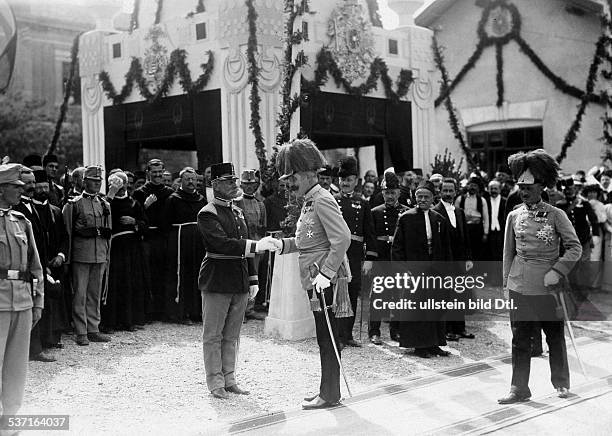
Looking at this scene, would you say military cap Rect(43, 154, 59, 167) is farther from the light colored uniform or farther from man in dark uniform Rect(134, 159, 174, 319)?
the light colored uniform

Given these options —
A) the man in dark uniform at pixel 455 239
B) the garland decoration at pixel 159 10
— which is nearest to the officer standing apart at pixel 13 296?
the man in dark uniform at pixel 455 239

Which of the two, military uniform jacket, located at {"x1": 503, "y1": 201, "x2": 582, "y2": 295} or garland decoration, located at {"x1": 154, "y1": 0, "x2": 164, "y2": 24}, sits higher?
garland decoration, located at {"x1": 154, "y1": 0, "x2": 164, "y2": 24}

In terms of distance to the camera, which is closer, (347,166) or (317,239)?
(317,239)

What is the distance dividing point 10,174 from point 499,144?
1585 centimetres

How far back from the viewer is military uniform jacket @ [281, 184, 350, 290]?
550cm

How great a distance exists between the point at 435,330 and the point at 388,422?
102 inches

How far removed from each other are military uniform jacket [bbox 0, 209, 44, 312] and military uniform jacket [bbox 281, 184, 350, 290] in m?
1.98

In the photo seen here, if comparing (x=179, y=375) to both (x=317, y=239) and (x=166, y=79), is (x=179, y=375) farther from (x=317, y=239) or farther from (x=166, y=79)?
(x=166, y=79)

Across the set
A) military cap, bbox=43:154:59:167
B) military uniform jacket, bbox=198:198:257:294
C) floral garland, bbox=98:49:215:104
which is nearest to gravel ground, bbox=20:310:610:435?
military uniform jacket, bbox=198:198:257:294

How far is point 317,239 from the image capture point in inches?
224

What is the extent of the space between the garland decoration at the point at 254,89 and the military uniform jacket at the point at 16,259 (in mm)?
5663

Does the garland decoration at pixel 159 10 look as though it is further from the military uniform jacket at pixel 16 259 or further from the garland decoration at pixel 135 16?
the military uniform jacket at pixel 16 259

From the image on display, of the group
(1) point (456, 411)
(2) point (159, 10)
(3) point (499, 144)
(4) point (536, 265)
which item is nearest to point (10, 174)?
(1) point (456, 411)

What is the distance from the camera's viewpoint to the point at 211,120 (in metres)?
11.3
